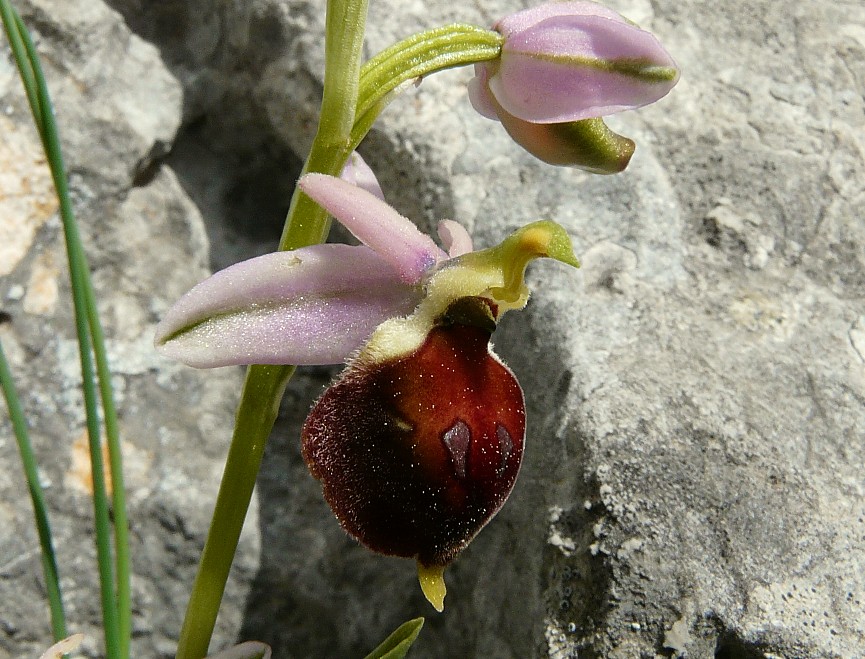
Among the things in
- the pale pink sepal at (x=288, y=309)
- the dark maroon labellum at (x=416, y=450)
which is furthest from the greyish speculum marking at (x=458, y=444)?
the pale pink sepal at (x=288, y=309)

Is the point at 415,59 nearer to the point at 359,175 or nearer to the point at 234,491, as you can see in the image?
the point at 359,175

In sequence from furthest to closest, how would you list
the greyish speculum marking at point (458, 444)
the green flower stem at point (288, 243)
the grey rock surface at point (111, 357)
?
1. the grey rock surface at point (111, 357)
2. the green flower stem at point (288, 243)
3. the greyish speculum marking at point (458, 444)

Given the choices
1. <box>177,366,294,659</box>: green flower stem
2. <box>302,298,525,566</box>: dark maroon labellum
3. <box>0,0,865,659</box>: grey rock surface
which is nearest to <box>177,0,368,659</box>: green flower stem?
<box>177,366,294,659</box>: green flower stem

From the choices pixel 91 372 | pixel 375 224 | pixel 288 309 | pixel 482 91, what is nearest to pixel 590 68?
pixel 482 91

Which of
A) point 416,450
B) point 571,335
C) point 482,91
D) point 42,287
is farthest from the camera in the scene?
point 42,287

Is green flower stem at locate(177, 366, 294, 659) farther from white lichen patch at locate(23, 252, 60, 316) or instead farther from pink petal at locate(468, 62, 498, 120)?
white lichen patch at locate(23, 252, 60, 316)

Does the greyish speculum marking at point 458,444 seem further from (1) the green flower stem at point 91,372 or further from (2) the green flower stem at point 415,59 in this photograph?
(1) the green flower stem at point 91,372
